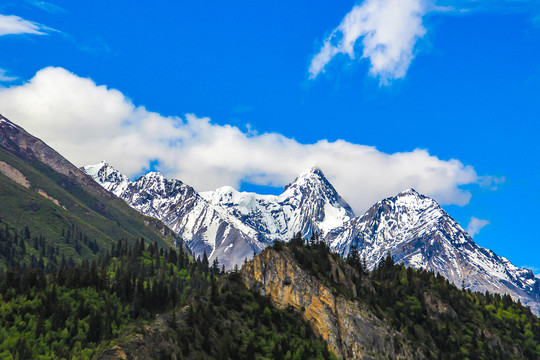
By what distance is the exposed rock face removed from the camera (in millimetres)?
182125

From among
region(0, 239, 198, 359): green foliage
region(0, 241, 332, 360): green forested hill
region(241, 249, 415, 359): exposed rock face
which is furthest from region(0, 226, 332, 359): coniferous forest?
region(241, 249, 415, 359): exposed rock face

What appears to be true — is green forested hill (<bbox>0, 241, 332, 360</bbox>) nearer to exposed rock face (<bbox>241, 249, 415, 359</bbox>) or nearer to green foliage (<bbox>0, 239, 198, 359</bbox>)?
green foliage (<bbox>0, 239, 198, 359</bbox>)

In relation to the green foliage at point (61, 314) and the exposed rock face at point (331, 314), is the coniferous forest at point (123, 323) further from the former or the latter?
the exposed rock face at point (331, 314)

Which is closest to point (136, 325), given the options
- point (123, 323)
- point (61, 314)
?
point (61, 314)

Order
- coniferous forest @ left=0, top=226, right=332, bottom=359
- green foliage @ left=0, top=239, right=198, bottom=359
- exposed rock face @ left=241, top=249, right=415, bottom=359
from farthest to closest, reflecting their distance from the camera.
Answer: exposed rock face @ left=241, top=249, right=415, bottom=359 < green foliage @ left=0, top=239, right=198, bottom=359 < coniferous forest @ left=0, top=226, right=332, bottom=359

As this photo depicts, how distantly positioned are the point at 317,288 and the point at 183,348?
67.7 meters

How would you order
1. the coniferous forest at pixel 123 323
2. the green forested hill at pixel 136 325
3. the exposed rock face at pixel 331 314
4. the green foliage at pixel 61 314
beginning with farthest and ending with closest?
the exposed rock face at pixel 331 314, the green foliage at pixel 61 314, the coniferous forest at pixel 123 323, the green forested hill at pixel 136 325

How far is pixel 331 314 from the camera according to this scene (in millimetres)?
187375

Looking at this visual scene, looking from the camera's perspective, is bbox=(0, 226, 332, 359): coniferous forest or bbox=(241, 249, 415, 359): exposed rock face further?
bbox=(241, 249, 415, 359): exposed rock face

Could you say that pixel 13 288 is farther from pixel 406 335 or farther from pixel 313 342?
pixel 406 335

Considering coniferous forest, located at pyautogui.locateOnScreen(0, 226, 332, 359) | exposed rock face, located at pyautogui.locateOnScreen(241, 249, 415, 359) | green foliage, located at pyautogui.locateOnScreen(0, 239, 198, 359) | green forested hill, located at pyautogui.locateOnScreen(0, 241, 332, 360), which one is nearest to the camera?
green forested hill, located at pyautogui.locateOnScreen(0, 241, 332, 360)

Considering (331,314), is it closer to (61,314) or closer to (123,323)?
(123,323)

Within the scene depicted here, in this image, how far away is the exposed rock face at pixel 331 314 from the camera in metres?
182

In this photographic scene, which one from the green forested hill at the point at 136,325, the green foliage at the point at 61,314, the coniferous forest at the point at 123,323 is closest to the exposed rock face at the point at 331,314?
the coniferous forest at the point at 123,323
